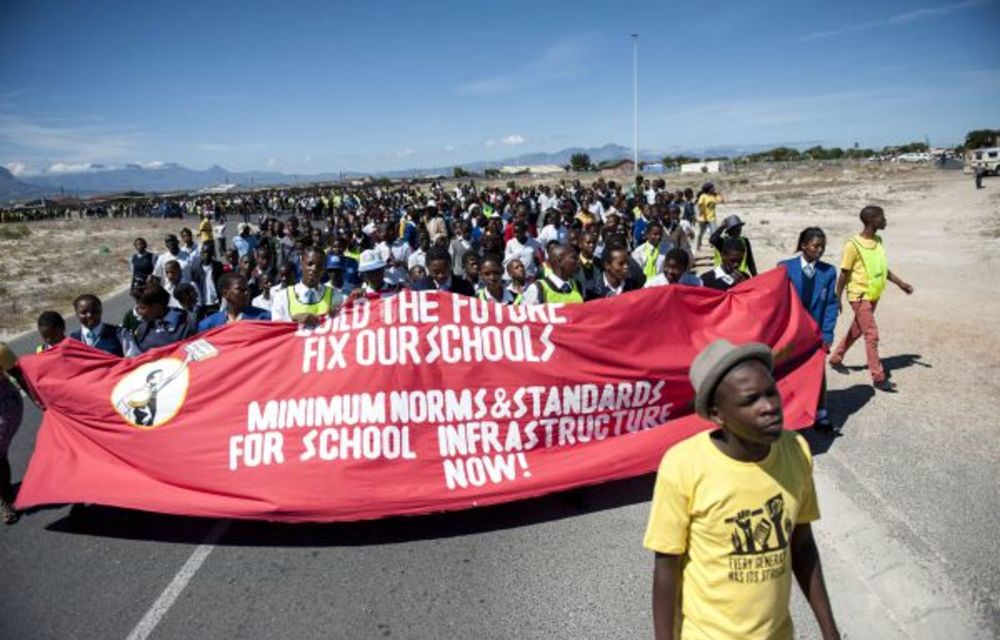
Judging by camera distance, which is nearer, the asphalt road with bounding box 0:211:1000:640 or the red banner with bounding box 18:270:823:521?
the asphalt road with bounding box 0:211:1000:640

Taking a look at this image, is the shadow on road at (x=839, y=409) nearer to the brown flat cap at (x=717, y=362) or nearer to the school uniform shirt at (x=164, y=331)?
the brown flat cap at (x=717, y=362)

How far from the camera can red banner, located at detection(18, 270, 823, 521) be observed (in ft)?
13.7

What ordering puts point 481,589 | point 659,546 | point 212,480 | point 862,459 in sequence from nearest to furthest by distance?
point 659,546, point 481,589, point 212,480, point 862,459

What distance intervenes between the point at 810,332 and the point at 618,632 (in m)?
3.23

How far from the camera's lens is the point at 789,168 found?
227ft

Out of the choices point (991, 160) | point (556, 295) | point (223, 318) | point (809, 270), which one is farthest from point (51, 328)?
point (991, 160)

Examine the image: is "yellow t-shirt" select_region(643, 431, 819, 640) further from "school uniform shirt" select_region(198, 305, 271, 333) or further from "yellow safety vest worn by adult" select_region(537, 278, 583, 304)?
"school uniform shirt" select_region(198, 305, 271, 333)

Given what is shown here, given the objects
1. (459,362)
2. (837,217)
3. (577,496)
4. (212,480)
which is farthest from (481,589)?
(837,217)

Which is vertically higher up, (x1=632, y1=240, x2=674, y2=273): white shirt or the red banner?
(x1=632, y1=240, x2=674, y2=273): white shirt

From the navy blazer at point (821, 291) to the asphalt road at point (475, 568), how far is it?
4.57ft

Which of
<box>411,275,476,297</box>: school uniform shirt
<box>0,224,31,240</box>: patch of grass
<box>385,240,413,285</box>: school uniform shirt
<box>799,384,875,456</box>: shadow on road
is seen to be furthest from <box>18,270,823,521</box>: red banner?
<box>0,224,31,240</box>: patch of grass

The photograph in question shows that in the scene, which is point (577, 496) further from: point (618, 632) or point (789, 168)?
point (789, 168)

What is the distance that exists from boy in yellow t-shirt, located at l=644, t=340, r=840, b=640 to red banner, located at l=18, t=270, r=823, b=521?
7.72ft

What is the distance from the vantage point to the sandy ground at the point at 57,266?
1605cm
